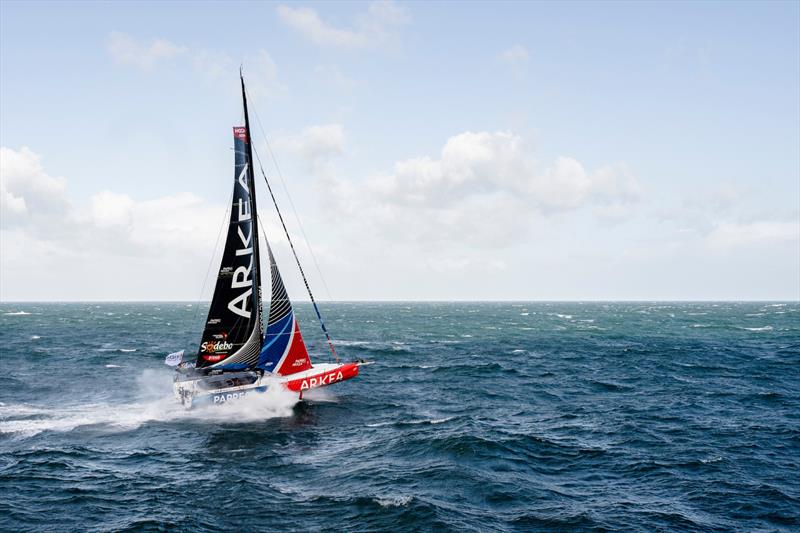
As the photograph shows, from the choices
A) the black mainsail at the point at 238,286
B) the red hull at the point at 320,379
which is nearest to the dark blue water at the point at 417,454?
the red hull at the point at 320,379

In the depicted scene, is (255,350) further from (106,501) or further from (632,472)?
(632,472)

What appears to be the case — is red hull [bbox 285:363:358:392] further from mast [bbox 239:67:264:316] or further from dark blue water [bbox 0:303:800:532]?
Answer: mast [bbox 239:67:264:316]

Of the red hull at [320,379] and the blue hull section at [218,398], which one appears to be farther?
the red hull at [320,379]

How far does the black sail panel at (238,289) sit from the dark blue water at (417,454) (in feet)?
11.2

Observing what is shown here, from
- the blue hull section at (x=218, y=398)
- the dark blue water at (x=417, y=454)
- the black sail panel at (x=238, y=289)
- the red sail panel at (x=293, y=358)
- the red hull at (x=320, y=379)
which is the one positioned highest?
the black sail panel at (x=238, y=289)

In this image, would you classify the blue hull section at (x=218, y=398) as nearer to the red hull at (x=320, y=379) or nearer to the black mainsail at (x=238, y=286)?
the black mainsail at (x=238, y=286)

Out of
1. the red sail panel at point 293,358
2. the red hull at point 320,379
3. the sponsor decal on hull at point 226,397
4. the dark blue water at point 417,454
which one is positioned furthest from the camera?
the red sail panel at point 293,358

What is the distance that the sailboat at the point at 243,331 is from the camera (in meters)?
30.7

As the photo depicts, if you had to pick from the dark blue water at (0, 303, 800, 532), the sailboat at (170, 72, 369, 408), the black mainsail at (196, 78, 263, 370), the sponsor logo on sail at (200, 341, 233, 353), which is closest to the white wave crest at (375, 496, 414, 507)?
the dark blue water at (0, 303, 800, 532)

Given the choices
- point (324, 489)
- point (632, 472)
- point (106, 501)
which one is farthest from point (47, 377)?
point (632, 472)

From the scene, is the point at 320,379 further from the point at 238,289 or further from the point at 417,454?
the point at 417,454

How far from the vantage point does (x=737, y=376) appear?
44625 mm

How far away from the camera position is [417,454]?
79.0 feet

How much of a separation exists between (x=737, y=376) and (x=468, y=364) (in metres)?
22.5
